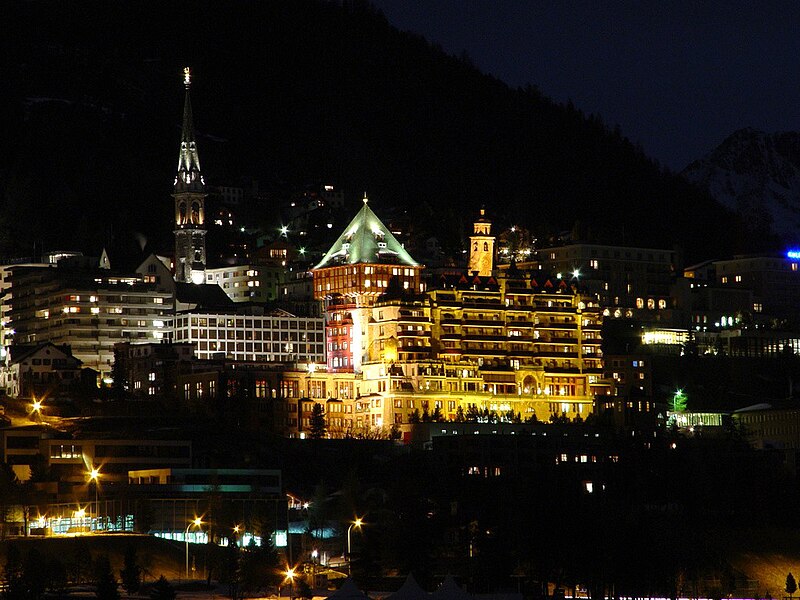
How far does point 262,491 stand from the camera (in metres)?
129

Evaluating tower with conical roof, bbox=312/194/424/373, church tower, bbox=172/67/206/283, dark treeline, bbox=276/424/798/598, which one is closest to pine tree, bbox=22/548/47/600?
dark treeline, bbox=276/424/798/598

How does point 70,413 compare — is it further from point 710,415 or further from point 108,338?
point 710,415

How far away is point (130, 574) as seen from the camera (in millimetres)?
100062

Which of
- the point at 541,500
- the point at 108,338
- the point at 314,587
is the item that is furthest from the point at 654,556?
the point at 108,338

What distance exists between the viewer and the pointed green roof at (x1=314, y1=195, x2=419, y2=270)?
162375 millimetres

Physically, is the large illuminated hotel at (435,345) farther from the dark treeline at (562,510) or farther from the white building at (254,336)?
the dark treeline at (562,510)

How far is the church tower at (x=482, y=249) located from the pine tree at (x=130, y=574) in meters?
73.1

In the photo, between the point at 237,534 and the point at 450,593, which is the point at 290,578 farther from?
the point at 450,593

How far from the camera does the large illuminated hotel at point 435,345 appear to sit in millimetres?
153625

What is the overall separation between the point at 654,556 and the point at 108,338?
6045 centimetres

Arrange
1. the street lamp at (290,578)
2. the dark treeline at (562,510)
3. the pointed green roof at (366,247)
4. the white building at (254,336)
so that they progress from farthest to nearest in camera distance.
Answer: the pointed green roof at (366,247) < the white building at (254,336) < the dark treeline at (562,510) < the street lamp at (290,578)

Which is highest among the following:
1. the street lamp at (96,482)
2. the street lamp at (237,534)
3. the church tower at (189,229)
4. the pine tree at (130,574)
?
the church tower at (189,229)

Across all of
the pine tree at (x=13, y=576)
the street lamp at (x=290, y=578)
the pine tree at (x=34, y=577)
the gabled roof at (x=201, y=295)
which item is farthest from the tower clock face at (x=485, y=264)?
the pine tree at (x=34, y=577)

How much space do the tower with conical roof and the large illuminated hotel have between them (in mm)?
81
